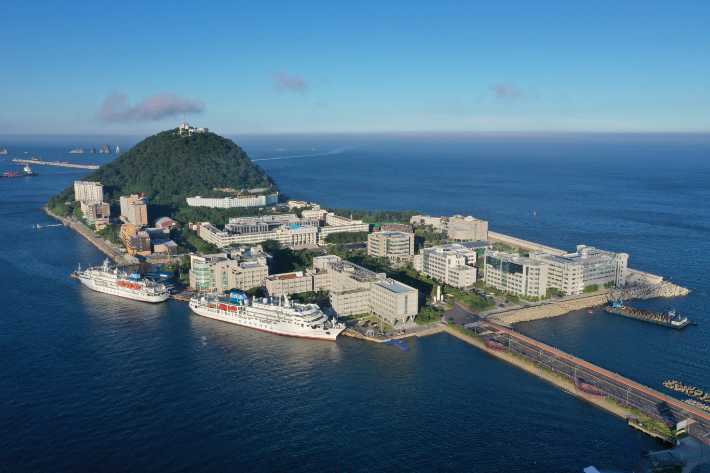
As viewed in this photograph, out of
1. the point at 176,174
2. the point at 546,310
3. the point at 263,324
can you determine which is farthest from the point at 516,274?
the point at 176,174

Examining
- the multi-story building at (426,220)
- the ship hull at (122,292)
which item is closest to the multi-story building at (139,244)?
the ship hull at (122,292)

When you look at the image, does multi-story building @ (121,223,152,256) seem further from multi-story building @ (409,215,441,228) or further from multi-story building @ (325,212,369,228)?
multi-story building @ (409,215,441,228)

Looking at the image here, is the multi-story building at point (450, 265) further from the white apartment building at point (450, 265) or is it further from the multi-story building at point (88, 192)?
the multi-story building at point (88, 192)

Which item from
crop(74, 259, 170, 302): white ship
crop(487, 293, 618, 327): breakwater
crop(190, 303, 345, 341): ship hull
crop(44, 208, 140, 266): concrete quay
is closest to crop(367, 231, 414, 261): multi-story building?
crop(487, 293, 618, 327): breakwater

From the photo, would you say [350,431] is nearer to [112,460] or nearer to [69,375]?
[112,460]

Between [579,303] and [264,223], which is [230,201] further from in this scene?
[579,303]

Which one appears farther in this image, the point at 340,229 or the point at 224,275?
the point at 340,229
